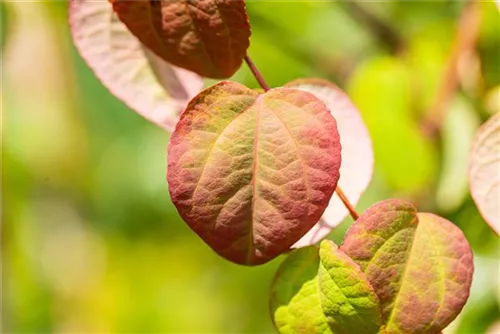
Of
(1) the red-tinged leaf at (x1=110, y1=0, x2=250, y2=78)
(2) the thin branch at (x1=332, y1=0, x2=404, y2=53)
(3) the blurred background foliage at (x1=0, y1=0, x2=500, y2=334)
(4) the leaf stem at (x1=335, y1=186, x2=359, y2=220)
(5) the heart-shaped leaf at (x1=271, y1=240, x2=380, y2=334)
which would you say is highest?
(1) the red-tinged leaf at (x1=110, y1=0, x2=250, y2=78)

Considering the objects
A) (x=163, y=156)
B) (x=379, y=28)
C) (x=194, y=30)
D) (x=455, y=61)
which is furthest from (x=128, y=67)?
(x=163, y=156)

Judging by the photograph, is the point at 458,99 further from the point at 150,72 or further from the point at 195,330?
the point at 195,330

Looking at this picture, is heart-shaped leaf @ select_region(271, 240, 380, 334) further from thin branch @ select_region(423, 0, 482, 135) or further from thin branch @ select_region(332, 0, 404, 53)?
thin branch @ select_region(332, 0, 404, 53)

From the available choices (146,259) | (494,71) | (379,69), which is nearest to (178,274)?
(146,259)

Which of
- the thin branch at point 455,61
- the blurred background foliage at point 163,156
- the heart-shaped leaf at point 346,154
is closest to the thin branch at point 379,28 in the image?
the blurred background foliage at point 163,156

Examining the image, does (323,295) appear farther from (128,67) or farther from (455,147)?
(455,147)

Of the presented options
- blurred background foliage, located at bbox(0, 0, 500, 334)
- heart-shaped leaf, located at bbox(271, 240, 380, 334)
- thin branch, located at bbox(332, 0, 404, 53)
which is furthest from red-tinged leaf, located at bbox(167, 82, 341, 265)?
thin branch, located at bbox(332, 0, 404, 53)

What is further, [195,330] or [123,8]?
[195,330]
